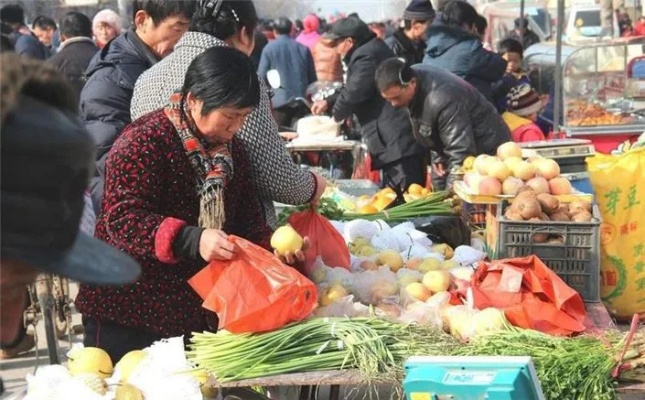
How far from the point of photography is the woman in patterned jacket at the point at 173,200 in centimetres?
331

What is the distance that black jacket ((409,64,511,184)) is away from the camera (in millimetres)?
6133

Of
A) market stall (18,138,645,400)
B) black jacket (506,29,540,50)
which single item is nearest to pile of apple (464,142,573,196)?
market stall (18,138,645,400)

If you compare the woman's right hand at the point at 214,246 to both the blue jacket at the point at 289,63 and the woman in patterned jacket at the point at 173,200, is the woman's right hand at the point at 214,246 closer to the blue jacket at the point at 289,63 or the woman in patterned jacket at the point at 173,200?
the woman in patterned jacket at the point at 173,200

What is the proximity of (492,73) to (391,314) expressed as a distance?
4.69 meters

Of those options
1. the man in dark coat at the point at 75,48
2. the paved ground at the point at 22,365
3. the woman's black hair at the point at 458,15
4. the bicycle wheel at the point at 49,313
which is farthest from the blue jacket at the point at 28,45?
the bicycle wheel at the point at 49,313

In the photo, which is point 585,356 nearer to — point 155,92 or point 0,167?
point 155,92

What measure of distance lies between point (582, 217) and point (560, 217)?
0.35 feet

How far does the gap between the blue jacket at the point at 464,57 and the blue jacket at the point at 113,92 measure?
13.4 ft

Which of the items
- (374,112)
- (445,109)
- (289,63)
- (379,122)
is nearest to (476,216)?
(445,109)

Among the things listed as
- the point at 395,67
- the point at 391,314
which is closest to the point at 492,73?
the point at 395,67

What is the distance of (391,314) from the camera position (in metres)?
3.80

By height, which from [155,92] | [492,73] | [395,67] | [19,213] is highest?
[19,213]

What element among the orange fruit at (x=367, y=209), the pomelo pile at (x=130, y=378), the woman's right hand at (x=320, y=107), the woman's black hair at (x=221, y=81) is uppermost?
the woman's black hair at (x=221, y=81)

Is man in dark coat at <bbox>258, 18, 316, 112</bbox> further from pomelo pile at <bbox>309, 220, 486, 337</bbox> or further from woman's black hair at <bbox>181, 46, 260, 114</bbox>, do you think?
woman's black hair at <bbox>181, 46, 260, 114</bbox>
